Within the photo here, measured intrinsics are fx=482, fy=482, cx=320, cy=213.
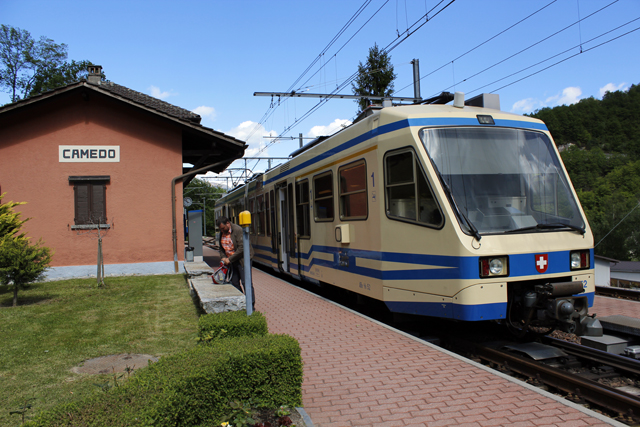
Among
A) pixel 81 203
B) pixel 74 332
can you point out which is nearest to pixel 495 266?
pixel 74 332

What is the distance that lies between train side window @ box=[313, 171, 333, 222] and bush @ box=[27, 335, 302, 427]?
4997 mm

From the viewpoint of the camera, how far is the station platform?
4.05 metres

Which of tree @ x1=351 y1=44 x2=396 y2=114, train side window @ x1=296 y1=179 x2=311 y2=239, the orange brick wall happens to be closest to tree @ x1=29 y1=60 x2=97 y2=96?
tree @ x1=351 y1=44 x2=396 y2=114

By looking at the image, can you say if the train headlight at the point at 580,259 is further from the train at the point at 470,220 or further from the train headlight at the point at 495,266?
the train headlight at the point at 495,266

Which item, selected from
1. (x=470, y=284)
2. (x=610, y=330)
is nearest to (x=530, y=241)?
(x=470, y=284)

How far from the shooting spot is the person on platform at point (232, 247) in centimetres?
852

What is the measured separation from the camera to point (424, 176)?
6.22 meters

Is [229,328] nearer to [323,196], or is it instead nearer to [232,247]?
[232,247]

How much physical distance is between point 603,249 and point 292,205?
59.4 meters

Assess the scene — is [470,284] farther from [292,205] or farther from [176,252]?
[176,252]

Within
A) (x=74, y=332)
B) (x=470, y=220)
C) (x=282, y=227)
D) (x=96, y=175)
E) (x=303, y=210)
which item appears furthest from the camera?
(x=96, y=175)

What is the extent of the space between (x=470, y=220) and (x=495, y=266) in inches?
24.5

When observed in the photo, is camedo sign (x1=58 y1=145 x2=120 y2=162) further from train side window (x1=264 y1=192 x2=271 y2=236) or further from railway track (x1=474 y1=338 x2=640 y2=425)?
railway track (x1=474 y1=338 x2=640 y2=425)

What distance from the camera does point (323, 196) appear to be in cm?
956
